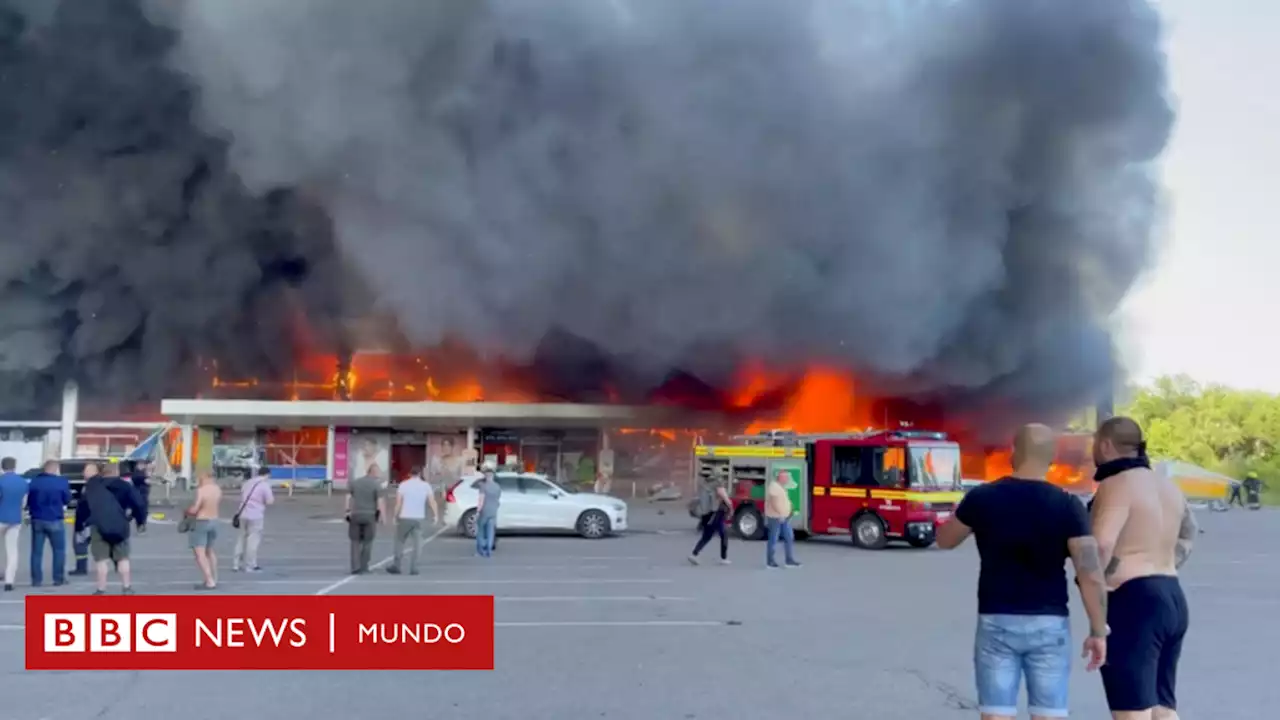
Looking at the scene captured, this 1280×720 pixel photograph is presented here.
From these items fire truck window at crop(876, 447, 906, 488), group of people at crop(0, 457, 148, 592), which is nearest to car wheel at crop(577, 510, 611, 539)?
fire truck window at crop(876, 447, 906, 488)

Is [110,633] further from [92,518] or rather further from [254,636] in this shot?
[92,518]

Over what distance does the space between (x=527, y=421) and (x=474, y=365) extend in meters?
3.76

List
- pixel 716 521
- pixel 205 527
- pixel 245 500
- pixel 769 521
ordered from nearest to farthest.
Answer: pixel 205 527
pixel 245 500
pixel 769 521
pixel 716 521

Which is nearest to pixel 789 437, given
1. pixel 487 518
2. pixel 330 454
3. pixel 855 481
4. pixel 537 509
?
pixel 855 481

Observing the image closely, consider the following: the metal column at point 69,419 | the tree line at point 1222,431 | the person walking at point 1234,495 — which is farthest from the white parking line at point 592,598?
the tree line at point 1222,431

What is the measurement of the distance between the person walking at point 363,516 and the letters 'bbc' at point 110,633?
4.78 meters

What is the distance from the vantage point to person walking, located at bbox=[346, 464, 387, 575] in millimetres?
14156

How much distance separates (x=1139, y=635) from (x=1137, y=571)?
26 centimetres

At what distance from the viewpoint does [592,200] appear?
31.9 meters

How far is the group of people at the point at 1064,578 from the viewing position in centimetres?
477

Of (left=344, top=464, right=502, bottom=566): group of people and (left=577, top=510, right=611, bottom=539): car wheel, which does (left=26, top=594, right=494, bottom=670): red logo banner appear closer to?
(left=344, top=464, right=502, bottom=566): group of people

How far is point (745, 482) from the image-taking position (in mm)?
21094

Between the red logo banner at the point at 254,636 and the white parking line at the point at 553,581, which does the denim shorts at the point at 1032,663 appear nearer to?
the red logo banner at the point at 254,636

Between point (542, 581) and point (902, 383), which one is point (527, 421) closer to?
point (902, 383)
